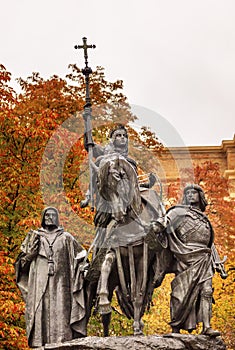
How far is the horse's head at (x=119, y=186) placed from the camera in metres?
16.3

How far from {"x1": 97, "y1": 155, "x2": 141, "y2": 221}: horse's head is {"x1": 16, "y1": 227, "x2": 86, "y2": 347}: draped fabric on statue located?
54.0 inches

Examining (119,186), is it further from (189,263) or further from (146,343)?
(146,343)

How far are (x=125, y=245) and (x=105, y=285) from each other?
70 cm

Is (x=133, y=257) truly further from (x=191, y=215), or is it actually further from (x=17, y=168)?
(x=17, y=168)

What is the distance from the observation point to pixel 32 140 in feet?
90.1

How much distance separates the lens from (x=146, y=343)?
50.7 feet

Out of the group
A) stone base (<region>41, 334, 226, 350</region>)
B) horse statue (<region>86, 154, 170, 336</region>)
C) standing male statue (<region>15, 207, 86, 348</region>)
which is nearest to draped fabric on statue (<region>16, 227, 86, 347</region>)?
standing male statue (<region>15, 207, 86, 348</region>)

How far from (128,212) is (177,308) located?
162 cm

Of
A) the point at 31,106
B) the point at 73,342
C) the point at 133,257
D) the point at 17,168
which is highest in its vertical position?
the point at 31,106

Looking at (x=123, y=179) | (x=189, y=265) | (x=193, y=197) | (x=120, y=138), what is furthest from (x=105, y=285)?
(x=120, y=138)

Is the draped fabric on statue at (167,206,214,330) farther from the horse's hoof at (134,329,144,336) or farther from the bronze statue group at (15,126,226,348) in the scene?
the horse's hoof at (134,329,144,336)

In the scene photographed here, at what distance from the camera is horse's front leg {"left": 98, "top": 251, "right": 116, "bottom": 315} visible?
16.2 metres

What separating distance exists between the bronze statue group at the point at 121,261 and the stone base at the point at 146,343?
0.29 m

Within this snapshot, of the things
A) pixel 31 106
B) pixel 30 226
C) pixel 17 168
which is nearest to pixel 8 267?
pixel 30 226
